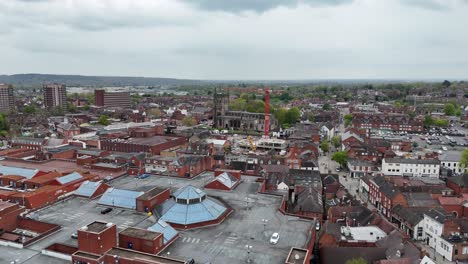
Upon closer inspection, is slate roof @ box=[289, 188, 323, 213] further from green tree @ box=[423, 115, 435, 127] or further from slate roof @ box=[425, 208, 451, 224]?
green tree @ box=[423, 115, 435, 127]

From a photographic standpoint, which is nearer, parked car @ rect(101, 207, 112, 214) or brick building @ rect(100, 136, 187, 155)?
parked car @ rect(101, 207, 112, 214)

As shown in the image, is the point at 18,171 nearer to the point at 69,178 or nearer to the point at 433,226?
the point at 69,178

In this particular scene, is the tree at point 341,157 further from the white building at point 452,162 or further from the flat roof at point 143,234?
the flat roof at point 143,234

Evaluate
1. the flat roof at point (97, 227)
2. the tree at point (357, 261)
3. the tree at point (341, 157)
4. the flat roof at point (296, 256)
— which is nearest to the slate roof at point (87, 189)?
the flat roof at point (97, 227)

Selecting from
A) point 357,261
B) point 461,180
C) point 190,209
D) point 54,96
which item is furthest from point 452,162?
point 54,96

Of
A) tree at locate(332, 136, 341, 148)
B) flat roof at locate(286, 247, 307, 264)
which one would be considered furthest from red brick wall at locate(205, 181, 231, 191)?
tree at locate(332, 136, 341, 148)

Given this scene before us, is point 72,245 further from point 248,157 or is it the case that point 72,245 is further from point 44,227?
point 248,157

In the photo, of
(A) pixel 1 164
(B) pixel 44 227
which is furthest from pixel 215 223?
(A) pixel 1 164
